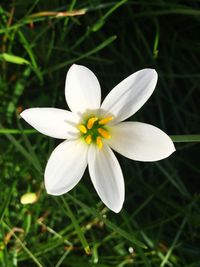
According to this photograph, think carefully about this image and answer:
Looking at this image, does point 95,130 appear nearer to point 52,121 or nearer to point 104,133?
point 104,133

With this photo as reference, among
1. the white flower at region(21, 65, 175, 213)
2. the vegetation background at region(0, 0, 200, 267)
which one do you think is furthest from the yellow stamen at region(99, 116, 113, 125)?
the vegetation background at region(0, 0, 200, 267)

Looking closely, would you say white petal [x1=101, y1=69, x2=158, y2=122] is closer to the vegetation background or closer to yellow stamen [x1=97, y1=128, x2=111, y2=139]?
yellow stamen [x1=97, y1=128, x2=111, y2=139]

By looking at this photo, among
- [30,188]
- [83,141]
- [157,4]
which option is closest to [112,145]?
[83,141]

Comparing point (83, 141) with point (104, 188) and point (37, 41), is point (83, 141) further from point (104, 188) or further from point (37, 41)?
point (37, 41)

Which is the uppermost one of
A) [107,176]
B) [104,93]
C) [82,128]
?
A: [104,93]

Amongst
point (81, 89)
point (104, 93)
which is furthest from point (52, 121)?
point (104, 93)

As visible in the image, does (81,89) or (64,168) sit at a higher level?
(81,89)

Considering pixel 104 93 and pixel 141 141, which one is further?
pixel 104 93
